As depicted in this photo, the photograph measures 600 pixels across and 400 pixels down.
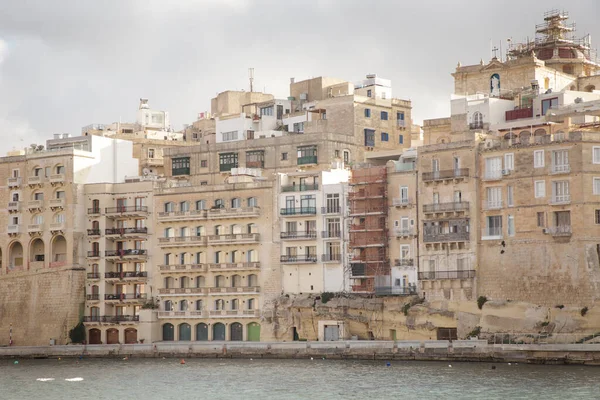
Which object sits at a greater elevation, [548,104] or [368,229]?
[548,104]

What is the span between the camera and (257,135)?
A: 97500mm

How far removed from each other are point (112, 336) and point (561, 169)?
33545 mm

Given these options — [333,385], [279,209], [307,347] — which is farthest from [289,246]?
[333,385]

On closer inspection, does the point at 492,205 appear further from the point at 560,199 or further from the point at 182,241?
the point at 182,241

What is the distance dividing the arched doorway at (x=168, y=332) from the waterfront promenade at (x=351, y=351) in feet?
13.3

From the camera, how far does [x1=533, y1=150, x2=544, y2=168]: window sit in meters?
76.5

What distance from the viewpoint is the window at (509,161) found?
77.6 m

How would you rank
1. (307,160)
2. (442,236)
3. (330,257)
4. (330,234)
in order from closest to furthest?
(442,236), (330,257), (330,234), (307,160)

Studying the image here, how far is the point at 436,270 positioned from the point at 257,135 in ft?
A: 73.9

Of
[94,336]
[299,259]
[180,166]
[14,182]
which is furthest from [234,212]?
[14,182]

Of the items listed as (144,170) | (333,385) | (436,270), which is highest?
(144,170)

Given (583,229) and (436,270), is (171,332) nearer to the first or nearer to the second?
(436,270)

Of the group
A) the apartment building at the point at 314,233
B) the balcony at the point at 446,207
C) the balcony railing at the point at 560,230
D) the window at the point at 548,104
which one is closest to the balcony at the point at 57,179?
the apartment building at the point at 314,233

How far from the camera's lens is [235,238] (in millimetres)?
87938
